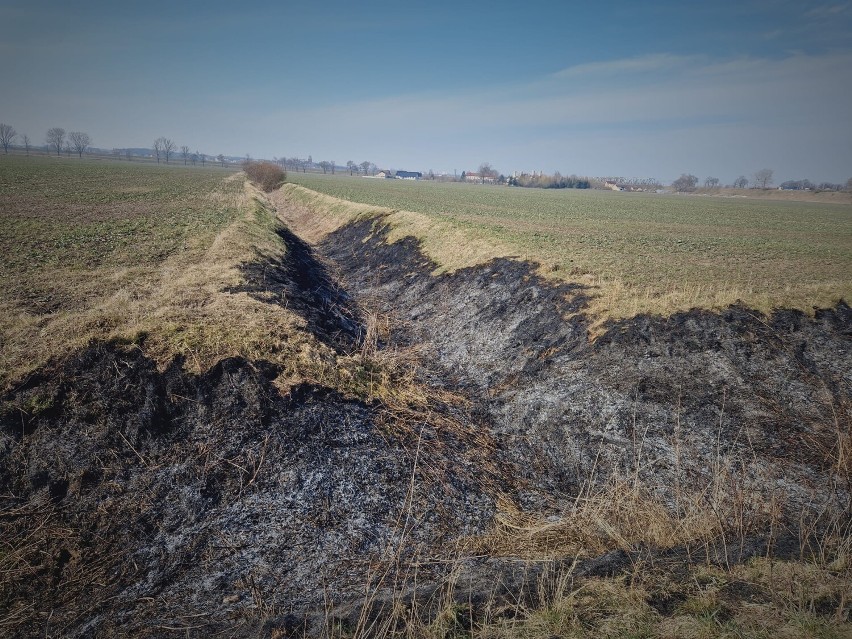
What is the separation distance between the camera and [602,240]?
27594 mm

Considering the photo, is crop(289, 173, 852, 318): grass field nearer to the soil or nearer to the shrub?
the soil

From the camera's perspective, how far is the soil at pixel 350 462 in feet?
16.3

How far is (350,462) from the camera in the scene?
7012 millimetres

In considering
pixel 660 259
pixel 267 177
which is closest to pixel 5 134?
pixel 267 177

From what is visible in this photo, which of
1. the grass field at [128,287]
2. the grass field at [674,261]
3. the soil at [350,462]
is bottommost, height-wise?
the soil at [350,462]

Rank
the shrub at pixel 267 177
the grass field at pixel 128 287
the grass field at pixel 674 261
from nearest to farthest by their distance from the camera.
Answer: the grass field at pixel 128 287 < the grass field at pixel 674 261 < the shrub at pixel 267 177

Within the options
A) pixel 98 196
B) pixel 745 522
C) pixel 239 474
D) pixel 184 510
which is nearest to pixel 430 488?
pixel 239 474

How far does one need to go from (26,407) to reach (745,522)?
10.3 meters

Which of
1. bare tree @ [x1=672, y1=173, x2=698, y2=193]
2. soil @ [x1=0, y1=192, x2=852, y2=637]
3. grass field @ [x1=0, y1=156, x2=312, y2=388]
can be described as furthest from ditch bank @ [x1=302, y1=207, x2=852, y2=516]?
bare tree @ [x1=672, y1=173, x2=698, y2=193]

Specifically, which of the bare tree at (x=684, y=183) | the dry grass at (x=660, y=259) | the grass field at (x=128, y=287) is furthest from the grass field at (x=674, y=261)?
the bare tree at (x=684, y=183)

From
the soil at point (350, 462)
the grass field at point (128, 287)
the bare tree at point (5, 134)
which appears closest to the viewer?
the soil at point (350, 462)

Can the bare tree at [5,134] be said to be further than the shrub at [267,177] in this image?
Yes

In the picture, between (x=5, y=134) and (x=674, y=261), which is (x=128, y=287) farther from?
(x=5, y=134)

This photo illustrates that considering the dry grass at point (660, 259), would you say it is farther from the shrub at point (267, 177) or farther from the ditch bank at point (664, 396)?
the shrub at point (267, 177)
